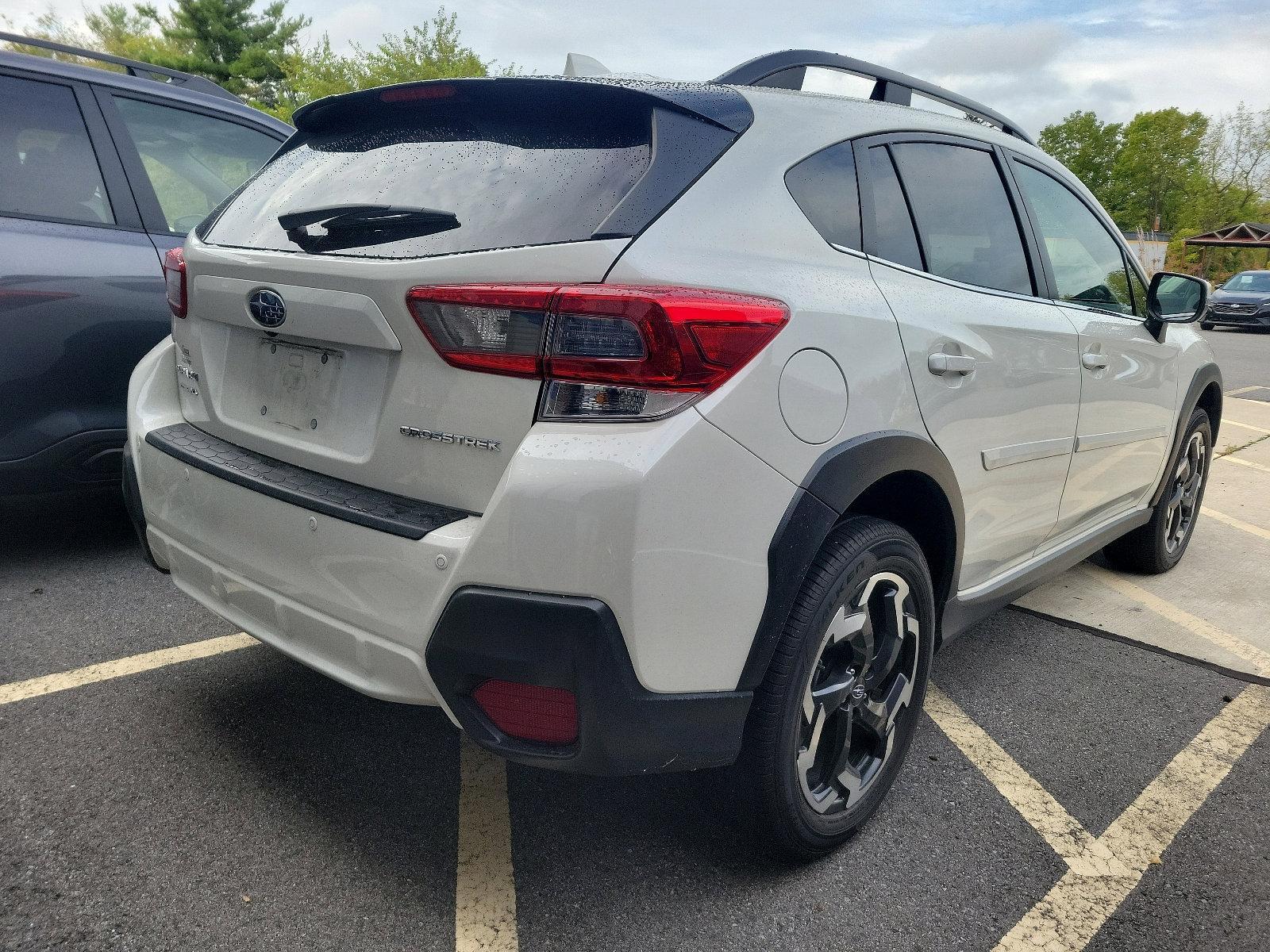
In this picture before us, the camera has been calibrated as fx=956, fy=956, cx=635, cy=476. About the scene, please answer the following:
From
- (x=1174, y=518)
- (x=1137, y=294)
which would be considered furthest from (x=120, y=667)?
(x=1174, y=518)

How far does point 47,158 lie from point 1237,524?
603 cm

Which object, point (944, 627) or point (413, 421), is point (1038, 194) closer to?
point (944, 627)

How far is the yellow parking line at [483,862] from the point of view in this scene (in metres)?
1.90

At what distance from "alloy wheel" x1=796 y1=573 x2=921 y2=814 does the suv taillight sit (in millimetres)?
648

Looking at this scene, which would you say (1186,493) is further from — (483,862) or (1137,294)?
(483,862)

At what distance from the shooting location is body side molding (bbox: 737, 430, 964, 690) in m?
1.80

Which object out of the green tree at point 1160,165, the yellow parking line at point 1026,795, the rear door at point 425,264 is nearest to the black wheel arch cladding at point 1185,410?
the yellow parking line at point 1026,795

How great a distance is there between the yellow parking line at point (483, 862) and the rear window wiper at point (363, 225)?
4.36 feet

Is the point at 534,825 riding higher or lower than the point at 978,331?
lower

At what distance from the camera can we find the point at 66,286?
3375 millimetres

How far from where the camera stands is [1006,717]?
2920mm

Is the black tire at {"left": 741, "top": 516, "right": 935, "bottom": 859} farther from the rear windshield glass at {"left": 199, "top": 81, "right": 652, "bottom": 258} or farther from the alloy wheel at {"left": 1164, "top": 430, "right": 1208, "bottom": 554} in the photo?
the alloy wheel at {"left": 1164, "top": 430, "right": 1208, "bottom": 554}

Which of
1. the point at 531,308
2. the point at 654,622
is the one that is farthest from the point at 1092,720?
the point at 531,308

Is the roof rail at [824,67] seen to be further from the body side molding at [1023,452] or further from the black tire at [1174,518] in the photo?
the black tire at [1174,518]
